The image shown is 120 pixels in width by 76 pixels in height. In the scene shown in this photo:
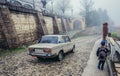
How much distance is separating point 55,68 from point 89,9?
204 ft

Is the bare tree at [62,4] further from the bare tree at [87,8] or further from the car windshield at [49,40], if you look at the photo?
the car windshield at [49,40]

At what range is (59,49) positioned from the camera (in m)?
10.7

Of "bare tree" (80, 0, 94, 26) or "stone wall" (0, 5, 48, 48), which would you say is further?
"bare tree" (80, 0, 94, 26)

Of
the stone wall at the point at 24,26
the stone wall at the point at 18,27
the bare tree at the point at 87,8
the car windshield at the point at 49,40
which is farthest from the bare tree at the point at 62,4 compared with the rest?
the car windshield at the point at 49,40

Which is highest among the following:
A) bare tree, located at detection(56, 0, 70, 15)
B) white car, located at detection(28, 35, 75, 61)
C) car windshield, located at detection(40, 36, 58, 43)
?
bare tree, located at detection(56, 0, 70, 15)

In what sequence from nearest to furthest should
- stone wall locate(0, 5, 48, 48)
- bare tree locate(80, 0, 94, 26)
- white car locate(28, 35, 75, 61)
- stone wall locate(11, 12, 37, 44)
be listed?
white car locate(28, 35, 75, 61), stone wall locate(0, 5, 48, 48), stone wall locate(11, 12, 37, 44), bare tree locate(80, 0, 94, 26)

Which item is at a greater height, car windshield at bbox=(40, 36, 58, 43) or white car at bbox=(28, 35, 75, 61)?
car windshield at bbox=(40, 36, 58, 43)

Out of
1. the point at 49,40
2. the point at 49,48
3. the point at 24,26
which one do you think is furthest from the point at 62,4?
the point at 49,48

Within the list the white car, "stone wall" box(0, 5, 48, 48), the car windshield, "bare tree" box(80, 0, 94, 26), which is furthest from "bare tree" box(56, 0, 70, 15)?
the car windshield

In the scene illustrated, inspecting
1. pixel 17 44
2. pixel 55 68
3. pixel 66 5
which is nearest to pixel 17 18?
pixel 17 44

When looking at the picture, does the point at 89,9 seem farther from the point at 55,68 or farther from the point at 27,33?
the point at 55,68

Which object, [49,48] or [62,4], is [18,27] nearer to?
[49,48]

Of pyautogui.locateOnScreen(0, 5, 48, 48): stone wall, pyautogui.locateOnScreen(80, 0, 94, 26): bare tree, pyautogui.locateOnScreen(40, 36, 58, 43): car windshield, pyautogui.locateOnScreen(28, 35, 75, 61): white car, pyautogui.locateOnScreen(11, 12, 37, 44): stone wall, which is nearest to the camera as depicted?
pyautogui.locateOnScreen(28, 35, 75, 61): white car

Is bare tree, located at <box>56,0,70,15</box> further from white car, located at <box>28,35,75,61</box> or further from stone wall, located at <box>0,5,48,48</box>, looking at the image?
white car, located at <box>28,35,75,61</box>
